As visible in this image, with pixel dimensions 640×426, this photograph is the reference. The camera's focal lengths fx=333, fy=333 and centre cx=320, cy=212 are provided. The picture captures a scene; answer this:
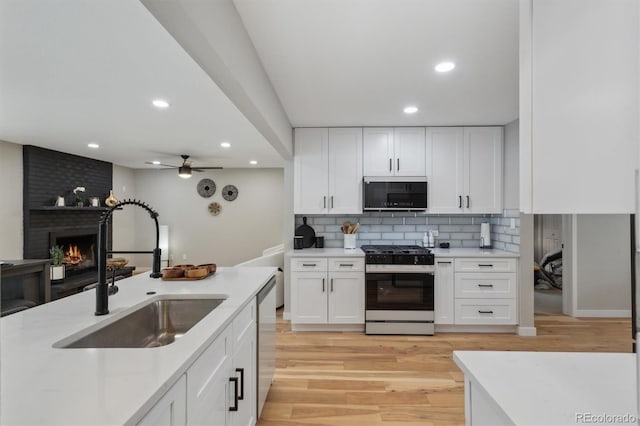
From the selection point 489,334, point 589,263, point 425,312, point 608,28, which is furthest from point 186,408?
point 589,263

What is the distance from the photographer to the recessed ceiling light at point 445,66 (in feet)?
7.75

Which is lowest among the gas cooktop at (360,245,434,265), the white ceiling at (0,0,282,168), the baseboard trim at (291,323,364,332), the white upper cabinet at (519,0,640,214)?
the baseboard trim at (291,323,364,332)

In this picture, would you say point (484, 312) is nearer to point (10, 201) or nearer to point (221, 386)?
point (221, 386)

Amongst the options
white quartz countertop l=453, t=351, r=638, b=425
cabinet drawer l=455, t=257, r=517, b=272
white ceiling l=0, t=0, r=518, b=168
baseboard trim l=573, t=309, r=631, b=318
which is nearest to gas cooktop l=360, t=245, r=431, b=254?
cabinet drawer l=455, t=257, r=517, b=272

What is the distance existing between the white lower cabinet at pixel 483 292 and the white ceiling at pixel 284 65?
1.63m

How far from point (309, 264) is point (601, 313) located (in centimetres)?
393

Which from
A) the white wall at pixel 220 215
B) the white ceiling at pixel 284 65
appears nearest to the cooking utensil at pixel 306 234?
the white ceiling at pixel 284 65

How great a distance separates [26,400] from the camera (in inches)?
28.6

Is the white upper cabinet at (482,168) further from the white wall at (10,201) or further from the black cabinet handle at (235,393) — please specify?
the white wall at (10,201)

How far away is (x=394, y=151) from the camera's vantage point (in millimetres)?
4012

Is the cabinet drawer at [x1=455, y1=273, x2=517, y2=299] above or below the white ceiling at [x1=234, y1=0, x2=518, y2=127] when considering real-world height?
below

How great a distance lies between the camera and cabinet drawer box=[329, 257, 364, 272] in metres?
3.73

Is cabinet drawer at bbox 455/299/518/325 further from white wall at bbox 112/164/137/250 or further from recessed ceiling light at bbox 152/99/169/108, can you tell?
white wall at bbox 112/164/137/250

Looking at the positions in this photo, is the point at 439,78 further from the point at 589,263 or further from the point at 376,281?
the point at 589,263
